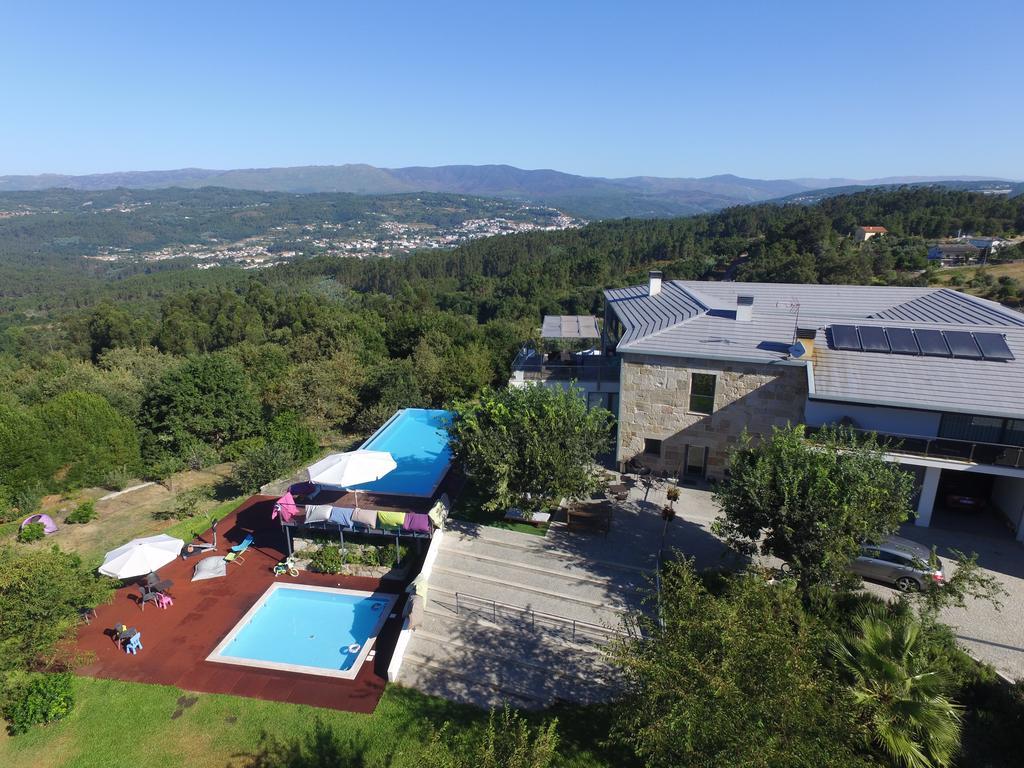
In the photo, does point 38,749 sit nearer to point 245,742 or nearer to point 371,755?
point 245,742

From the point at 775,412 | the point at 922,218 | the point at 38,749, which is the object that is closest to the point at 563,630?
the point at 775,412

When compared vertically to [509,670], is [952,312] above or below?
above

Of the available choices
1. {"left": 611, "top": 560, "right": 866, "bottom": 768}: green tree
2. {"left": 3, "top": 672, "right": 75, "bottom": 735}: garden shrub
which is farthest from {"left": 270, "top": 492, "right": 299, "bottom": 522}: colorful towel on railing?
{"left": 611, "top": 560, "right": 866, "bottom": 768}: green tree

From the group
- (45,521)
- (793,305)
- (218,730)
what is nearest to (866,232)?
(793,305)

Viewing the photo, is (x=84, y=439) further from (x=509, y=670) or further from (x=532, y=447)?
(x=509, y=670)

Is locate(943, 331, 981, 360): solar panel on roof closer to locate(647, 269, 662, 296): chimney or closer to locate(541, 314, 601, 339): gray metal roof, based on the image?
locate(647, 269, 662, 296): chimney

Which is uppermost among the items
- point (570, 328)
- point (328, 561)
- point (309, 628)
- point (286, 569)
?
point (570, 328)
